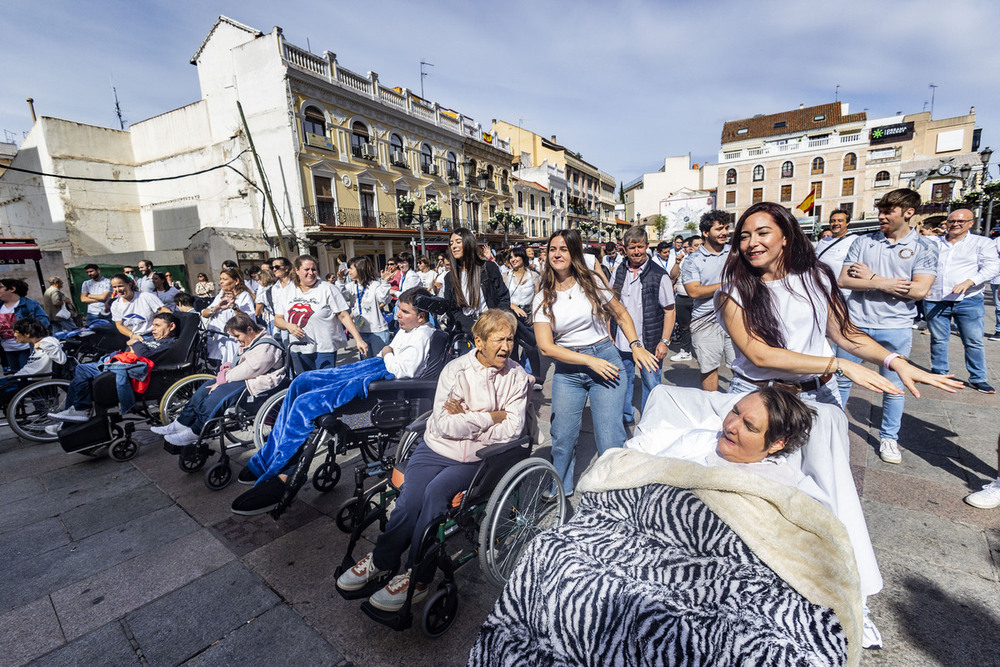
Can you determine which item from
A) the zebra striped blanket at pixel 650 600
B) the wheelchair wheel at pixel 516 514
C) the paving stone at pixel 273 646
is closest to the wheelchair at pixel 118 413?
the paving stone at pixel 273 646

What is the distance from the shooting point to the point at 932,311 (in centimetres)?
442

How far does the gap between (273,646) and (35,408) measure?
507cm

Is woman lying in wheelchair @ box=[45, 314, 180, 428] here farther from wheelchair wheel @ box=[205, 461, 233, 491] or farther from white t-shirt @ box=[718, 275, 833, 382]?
white t-shirt @ box=[718, 275, 833, 382]

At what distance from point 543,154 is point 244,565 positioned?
43.9m

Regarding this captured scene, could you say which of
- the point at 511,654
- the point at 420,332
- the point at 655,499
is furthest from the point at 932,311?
the point at 511,654

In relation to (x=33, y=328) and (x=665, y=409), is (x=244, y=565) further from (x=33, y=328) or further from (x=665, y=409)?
(x=33, y=328)

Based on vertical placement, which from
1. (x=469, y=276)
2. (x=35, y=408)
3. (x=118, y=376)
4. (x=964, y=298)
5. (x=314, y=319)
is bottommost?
(x=35, y=408)

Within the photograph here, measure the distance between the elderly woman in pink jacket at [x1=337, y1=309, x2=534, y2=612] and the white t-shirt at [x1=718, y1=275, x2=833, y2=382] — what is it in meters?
1.20

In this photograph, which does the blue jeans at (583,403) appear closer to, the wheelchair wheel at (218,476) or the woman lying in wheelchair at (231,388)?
the woman lying in wheelchair at (231,388)

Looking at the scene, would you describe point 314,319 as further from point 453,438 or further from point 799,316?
point 799,316

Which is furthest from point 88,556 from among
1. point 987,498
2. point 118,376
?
point 987,498

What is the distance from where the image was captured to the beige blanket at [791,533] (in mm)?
1310

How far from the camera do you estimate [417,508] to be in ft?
7.10

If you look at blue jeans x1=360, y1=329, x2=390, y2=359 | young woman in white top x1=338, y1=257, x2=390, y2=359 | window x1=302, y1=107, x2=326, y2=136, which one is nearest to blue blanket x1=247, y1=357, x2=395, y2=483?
young woman in white top x1=338, y1=257, x2=390, y2=359
